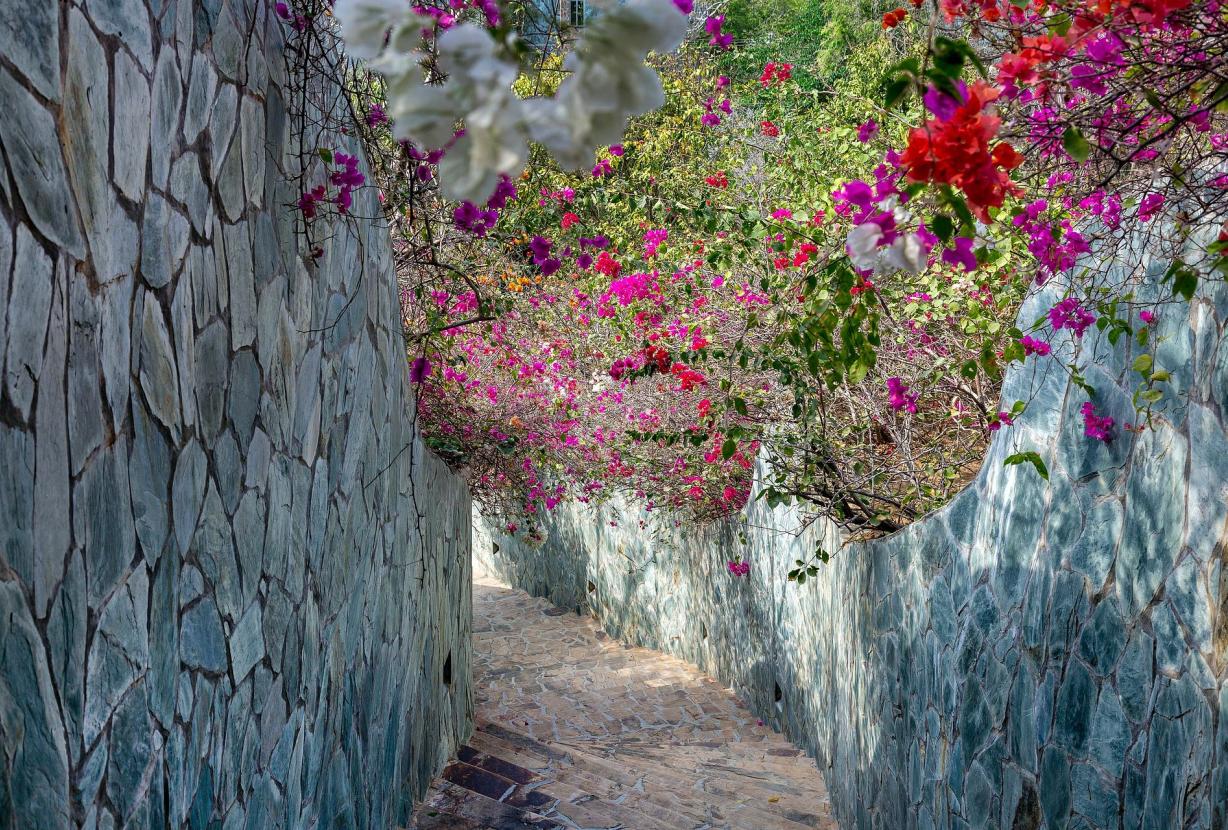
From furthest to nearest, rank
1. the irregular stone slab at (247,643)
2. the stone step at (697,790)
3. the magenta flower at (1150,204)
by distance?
the stone step at (697,790) < the irregular stone slab at (247,643) < the magenta flower at (1150,204)

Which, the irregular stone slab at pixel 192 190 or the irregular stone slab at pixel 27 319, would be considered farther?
the irregular stone slab at pixel 192 190

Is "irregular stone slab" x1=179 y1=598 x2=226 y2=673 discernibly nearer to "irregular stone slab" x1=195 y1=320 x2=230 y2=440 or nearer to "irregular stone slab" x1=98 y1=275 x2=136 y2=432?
"irregular stone slab" x1=195 y1=320 x2=230 y2=440

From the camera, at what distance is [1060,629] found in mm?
3641

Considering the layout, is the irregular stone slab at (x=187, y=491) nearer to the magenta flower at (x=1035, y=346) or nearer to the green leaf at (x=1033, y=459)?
the green leaf at (x=1033, y=459)

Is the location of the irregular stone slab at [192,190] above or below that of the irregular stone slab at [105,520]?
above

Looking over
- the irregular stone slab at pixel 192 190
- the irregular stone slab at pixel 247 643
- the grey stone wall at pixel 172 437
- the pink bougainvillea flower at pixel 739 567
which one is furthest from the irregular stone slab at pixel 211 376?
the pink bougainvillea flower at pixel 739 567

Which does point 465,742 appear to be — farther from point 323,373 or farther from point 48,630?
point 48,630

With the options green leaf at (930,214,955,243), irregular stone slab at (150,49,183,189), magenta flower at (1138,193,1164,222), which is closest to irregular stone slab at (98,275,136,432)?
irregular stone slab at (150,49,183,189)

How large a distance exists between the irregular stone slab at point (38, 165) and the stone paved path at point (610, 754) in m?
4.34

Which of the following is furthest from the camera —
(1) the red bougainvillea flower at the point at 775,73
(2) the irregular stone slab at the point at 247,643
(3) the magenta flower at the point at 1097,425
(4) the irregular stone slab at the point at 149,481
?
(1) the red bougainvillea flower at the point at 775,73

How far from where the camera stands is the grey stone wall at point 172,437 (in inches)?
79.7

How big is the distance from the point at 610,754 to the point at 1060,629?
4.94 m

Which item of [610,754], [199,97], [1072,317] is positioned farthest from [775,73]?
[199,97]

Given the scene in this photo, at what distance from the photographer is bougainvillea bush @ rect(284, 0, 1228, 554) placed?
1438 millimetres
